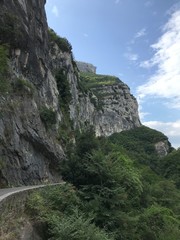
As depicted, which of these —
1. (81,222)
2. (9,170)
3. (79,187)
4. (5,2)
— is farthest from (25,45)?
(81,222)

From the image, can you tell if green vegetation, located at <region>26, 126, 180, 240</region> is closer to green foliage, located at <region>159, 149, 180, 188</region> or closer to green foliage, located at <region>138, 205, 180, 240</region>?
green foliage, located at <region>138, 205, 180, 240</region>

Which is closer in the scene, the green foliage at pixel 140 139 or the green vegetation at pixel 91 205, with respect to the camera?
the green vegetation at pixel 91 205

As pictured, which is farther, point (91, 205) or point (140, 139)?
point (140, 139)

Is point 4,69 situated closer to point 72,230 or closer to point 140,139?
point 72,230

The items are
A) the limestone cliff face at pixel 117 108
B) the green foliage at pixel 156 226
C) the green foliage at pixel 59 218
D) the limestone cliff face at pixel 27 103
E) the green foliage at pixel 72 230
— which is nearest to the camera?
the green foliage at pixel 72 230

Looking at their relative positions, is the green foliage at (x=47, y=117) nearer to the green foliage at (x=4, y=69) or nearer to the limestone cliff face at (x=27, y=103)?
the limestone cliff face at (x=27, y=103)

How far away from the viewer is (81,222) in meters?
14.3

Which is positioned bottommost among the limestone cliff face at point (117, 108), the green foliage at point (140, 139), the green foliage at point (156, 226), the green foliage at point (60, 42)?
the green foliage at point (156, 226)

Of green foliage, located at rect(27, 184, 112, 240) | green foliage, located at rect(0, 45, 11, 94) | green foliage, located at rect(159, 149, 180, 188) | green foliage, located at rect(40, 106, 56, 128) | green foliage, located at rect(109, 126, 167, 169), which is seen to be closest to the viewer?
green foliage, located at rect(27, 184, 112, 240)

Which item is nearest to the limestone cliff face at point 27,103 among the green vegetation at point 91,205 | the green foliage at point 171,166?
the green vegetation at point 91,205

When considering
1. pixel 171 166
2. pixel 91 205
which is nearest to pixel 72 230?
pixel 91 205

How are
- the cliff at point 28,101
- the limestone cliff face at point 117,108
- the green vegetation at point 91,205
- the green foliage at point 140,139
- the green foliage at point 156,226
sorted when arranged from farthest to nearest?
1. the limestone cliff face at point 117,108
2. the green foliage at point 140,139
3. the cliff at point 28,101
4. the green foliage at point 156,226
5. the green vegetation at point 91,205

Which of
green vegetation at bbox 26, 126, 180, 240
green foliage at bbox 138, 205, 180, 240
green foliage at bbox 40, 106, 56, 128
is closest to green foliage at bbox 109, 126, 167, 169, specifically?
green foliage at bbox 40, 106, 56, 128

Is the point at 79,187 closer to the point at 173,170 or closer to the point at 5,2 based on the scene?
the point at 5,2
